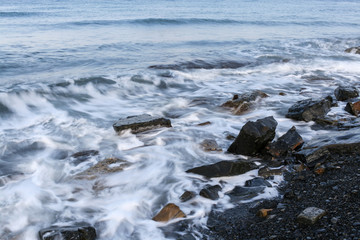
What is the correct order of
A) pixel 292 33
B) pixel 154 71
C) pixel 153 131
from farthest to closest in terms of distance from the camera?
pixel 292 33 < pixel 154 71 < pixel 153 131

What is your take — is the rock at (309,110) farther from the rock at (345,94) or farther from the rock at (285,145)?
the rock at (285,145)

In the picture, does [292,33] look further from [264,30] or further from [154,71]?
[154,71]

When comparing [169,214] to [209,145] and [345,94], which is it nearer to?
[209,145]

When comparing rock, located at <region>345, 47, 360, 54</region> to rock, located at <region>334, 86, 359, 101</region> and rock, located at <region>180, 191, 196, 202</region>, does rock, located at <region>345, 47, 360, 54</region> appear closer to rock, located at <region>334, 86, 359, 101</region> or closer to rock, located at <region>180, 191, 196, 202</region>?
rock, located at <region>334, 86, 359, 101</region>

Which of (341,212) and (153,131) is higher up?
(341,212)

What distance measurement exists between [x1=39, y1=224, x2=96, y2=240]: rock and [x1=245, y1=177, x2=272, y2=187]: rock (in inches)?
66.7

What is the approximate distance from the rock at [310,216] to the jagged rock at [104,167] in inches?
87.9

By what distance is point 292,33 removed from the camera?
1862 cm

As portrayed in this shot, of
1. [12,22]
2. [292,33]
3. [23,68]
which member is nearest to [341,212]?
[23,68]

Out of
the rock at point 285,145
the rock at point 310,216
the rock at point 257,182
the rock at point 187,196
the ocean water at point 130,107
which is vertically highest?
the rock at point 310,216

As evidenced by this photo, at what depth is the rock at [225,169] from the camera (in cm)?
396

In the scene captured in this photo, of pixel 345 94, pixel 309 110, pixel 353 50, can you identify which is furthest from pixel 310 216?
pixel 353 50

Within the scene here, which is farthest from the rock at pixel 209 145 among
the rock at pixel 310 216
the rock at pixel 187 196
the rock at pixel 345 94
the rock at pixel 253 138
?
the rock at pixel 345 94

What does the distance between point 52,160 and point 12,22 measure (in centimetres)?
1869
